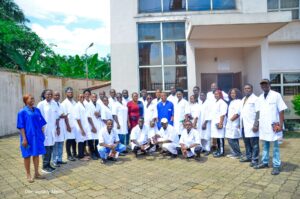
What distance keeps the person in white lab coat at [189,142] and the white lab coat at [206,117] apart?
609 millimetres

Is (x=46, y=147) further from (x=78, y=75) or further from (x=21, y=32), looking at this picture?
(x=78, y=75)

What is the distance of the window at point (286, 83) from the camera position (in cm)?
1208

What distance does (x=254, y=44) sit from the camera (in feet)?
34.0

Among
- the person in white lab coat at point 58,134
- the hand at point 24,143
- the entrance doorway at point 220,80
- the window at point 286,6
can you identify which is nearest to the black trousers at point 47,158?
the person in white lab coat at point 58,134

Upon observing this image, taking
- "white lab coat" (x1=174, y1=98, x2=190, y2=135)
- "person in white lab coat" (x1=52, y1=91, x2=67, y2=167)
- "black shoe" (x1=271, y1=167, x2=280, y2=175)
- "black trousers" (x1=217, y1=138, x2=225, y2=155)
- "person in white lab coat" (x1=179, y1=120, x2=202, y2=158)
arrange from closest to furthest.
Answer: "black shoe" (x1=271, y1=167, x2=280, y2=175)
"person in white lab coat" (x1=52, y1=91, x2=67, y2=167)
"person in white lab coat" (x1=179, y1=120, x2=202, y2=158)
"black trousers" (x1=217, y1=138, x2=225, y2=155)
"white lab coat" (x1=174, y1=98, x2=190, y2=135)

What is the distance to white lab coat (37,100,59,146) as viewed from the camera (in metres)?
5.94

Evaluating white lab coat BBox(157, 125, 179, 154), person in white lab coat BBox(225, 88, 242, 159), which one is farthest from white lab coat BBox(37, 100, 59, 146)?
person in white lab coat BBox(225, 88, 242, 159)

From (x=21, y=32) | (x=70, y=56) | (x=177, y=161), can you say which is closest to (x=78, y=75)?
(x=70, y=56)

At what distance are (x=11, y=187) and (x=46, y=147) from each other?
1.15 metres

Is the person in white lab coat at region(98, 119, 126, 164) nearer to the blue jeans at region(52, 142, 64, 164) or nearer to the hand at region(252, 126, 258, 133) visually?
the blue jeans at region(52, 142, 64, 164)

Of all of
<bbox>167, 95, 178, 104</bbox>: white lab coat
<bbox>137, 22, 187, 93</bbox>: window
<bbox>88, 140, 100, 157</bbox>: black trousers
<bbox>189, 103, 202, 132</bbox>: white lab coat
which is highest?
<bbox>137, 22, 187, 93</bbox>: window

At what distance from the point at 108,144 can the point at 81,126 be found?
86 cm

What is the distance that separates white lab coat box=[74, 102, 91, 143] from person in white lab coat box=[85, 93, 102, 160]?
0.26 feet

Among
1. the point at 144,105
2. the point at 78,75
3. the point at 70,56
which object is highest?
the point at 70,56
